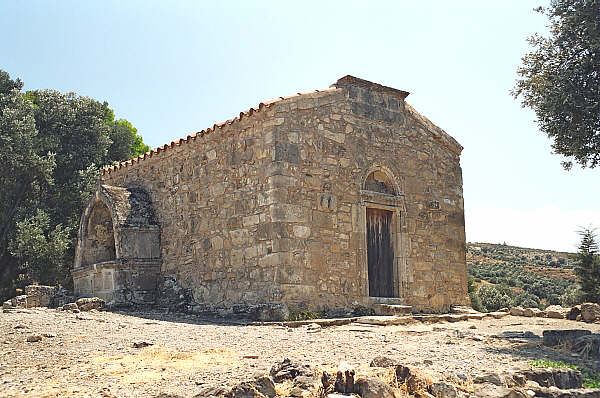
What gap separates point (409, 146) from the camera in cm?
1312

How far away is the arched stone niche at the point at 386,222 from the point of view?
1193cm

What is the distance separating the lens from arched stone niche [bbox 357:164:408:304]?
1193 cm

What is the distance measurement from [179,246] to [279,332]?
4900mm

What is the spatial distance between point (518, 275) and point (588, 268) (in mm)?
13672

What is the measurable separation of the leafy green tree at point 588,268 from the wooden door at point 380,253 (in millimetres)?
8279

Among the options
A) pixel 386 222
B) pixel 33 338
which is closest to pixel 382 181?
pixel 386 222

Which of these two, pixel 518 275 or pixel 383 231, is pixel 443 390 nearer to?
pixel 383 231

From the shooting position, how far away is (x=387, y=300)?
38.8ft

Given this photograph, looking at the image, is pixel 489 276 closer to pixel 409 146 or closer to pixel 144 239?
pixel 409 146

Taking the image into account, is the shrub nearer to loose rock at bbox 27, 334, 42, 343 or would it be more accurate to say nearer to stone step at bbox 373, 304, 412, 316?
stone step at bbox 373, 304, 412, 316

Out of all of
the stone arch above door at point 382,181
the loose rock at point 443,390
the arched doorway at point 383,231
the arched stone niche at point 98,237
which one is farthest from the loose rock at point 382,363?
the arched stone niche at point 98,237

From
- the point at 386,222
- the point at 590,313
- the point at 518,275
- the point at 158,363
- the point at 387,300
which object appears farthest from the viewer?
the point at 518,275

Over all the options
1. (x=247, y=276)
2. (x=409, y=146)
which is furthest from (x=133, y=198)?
(x=409, y=146)

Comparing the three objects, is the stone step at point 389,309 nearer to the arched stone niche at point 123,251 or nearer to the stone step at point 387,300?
the stone step at point 387,300
